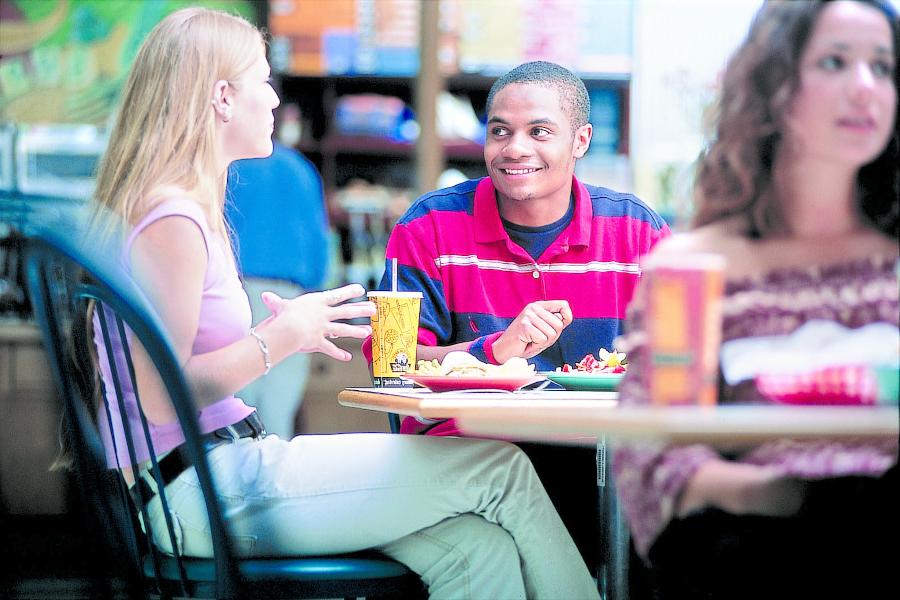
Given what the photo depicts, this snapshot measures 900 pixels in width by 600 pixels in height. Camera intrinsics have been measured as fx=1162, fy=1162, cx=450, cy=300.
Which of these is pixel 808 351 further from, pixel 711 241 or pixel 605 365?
pixel 605 365

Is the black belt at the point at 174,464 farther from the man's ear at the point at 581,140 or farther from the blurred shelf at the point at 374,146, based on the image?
the blurred shelf at the point at 374,146

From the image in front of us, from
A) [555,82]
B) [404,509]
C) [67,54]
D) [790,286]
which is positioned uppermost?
[67,54]

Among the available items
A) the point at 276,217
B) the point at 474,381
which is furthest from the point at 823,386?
the point at 276,217

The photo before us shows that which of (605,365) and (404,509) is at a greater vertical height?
(605,365)

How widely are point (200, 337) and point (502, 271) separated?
35.9 inches

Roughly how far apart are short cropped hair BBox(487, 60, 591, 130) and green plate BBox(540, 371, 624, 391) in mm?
820

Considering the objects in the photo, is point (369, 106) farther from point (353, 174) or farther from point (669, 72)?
point (669, 72)

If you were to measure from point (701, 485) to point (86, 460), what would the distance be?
2.71 feet

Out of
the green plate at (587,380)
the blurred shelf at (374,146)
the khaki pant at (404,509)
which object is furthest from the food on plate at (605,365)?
the blurred shelf at (374,146)

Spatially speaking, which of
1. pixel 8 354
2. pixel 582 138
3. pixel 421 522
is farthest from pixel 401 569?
pixel 8 354

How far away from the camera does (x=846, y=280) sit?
4.02ft

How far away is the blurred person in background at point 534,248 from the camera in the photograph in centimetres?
228

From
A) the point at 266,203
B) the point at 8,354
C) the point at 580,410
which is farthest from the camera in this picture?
the point at 8,354

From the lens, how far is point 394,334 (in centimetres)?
184
